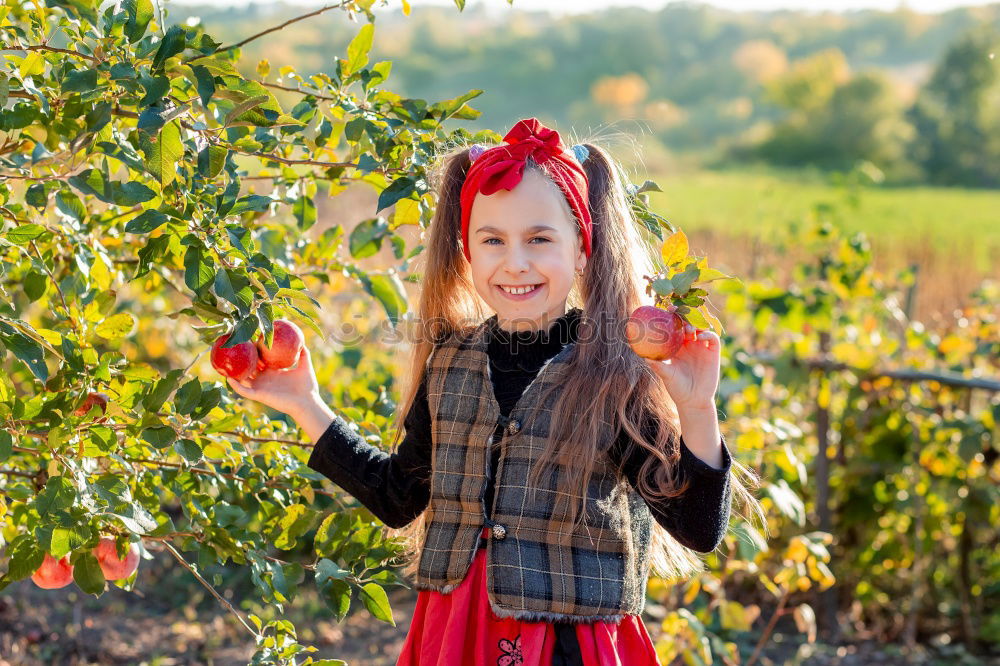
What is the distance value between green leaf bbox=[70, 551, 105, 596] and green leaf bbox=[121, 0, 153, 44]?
0.68 metres

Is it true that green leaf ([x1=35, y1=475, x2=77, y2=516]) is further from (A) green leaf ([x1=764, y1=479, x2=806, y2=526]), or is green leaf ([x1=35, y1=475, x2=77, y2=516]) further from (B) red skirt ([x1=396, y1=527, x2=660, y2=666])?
(A) green leaf ([x1=764, y1=479, x2=806, y2=526])

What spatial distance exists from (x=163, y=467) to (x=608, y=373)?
0.65 metres

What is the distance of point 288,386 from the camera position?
1433 millimetres

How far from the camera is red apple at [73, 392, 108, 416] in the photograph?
1.26m

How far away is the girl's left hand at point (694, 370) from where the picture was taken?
1.17 meters

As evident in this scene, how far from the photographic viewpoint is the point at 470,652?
4.26ft

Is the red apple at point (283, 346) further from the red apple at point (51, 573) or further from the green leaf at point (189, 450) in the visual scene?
the red apple at point (51, 573)

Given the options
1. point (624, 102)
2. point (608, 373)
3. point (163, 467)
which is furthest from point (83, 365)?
point (624, 102)

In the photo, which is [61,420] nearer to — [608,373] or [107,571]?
[107,571]

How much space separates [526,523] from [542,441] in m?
0.11

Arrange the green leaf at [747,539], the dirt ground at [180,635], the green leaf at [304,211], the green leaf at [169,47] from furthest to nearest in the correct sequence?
the dirt ground at [180,635], the green leaf at [747,539], the green leaf at [304,211], the green leaf at [169,47]

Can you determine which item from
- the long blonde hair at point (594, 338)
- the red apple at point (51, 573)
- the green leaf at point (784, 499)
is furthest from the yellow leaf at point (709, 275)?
the green leaf at point (784, 499)

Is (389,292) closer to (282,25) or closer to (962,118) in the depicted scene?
(282,25)

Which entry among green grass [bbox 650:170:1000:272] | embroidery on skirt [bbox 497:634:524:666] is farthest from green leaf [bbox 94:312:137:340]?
green grass [bbox 650:170:1000:272]
